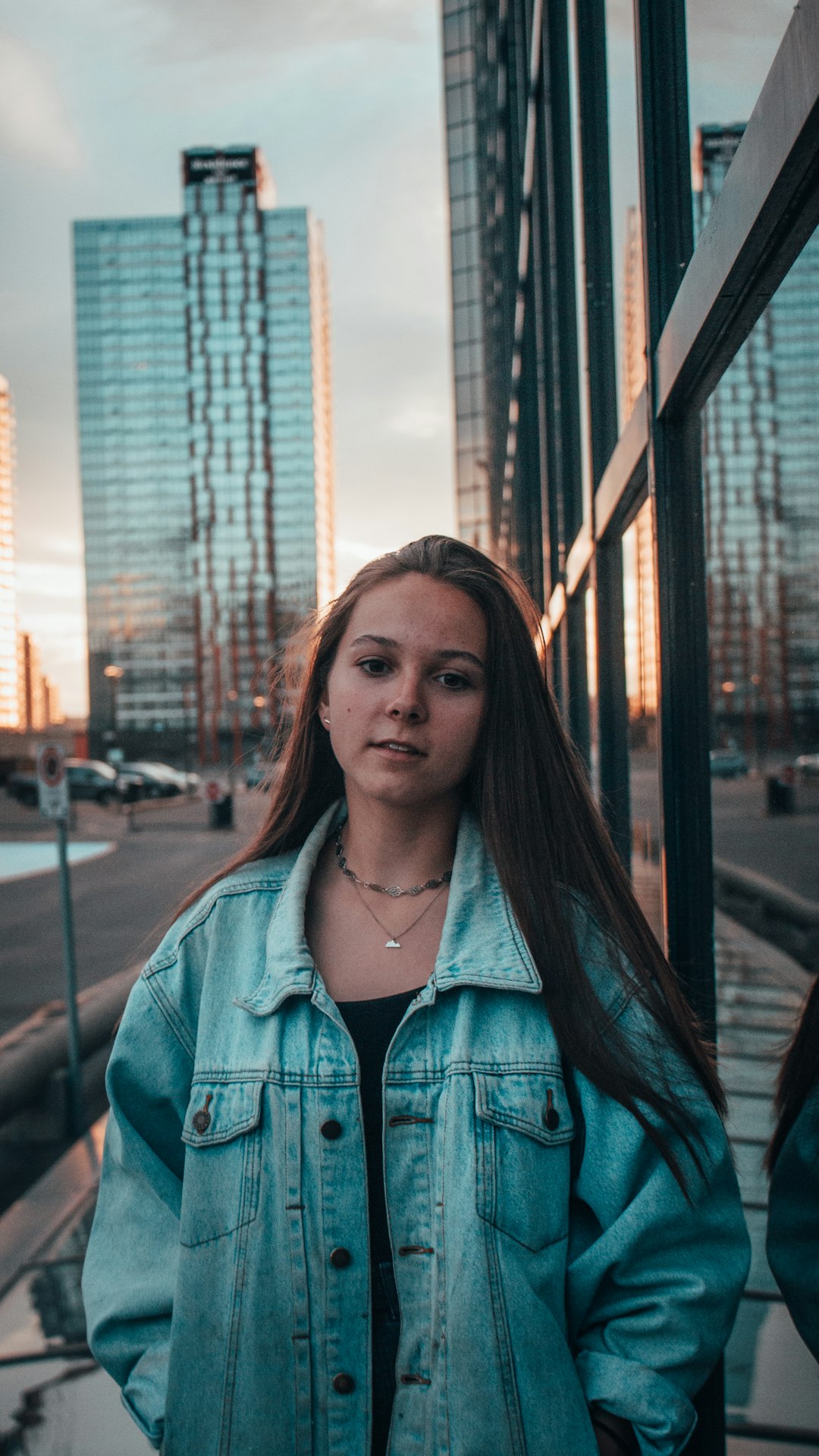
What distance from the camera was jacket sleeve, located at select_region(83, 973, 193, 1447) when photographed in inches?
65.2

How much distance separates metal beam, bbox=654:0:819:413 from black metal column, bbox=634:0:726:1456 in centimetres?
13

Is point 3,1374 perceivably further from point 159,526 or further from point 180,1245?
point 159,526

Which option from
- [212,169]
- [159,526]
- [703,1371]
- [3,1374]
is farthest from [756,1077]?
[212,169]

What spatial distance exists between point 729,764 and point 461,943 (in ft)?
2.87

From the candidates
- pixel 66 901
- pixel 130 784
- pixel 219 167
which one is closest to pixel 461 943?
pixel 66 901

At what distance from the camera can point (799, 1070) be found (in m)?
1.53

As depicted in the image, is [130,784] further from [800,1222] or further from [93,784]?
[800,1222]

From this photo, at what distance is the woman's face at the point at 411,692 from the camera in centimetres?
170

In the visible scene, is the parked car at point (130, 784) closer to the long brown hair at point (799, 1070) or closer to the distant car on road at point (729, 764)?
the distant car on road at point (729, 764)

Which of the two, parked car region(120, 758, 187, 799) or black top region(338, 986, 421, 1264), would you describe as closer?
black top region(338, 986, 421, 1264)

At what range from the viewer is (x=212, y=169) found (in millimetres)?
112125

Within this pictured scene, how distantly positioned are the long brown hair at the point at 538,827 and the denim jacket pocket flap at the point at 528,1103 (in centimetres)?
5

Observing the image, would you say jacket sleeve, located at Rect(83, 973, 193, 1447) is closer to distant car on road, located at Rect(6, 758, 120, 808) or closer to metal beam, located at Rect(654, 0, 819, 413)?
metal beam, located at Rect(654, 0, 819, 413)

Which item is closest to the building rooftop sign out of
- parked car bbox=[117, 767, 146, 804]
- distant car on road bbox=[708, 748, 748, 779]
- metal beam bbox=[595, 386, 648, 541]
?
parked car bbox=[117, 767, 146, 804]
